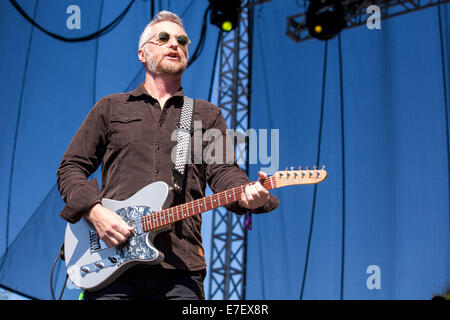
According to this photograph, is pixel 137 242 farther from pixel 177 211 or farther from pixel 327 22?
pixel 327 22

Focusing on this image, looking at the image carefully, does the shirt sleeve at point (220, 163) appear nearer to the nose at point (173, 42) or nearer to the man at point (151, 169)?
the man at point (151, 169)

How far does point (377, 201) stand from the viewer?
4.46 m

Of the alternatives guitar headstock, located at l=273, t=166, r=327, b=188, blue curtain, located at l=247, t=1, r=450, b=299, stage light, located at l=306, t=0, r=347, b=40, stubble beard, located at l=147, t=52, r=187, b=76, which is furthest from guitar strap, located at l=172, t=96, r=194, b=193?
stage light, located at l=306, t=0, r=347, b=40

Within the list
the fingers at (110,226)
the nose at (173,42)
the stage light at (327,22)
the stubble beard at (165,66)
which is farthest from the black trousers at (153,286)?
the stage light at (327,22)

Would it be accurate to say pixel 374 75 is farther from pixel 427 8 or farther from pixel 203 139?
pixel 203 139

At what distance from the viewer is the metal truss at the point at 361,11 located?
4.77 metres

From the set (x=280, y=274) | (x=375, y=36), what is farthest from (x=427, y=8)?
(x=280, y=274)

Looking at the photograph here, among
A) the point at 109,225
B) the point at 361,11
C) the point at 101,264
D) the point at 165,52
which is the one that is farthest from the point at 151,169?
the point at 361,11

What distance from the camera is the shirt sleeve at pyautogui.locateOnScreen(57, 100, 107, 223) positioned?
1.70 m

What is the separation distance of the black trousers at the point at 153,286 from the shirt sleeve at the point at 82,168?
27 cm

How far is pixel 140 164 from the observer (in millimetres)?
1777

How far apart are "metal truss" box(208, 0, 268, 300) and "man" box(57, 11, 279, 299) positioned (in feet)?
9.68
